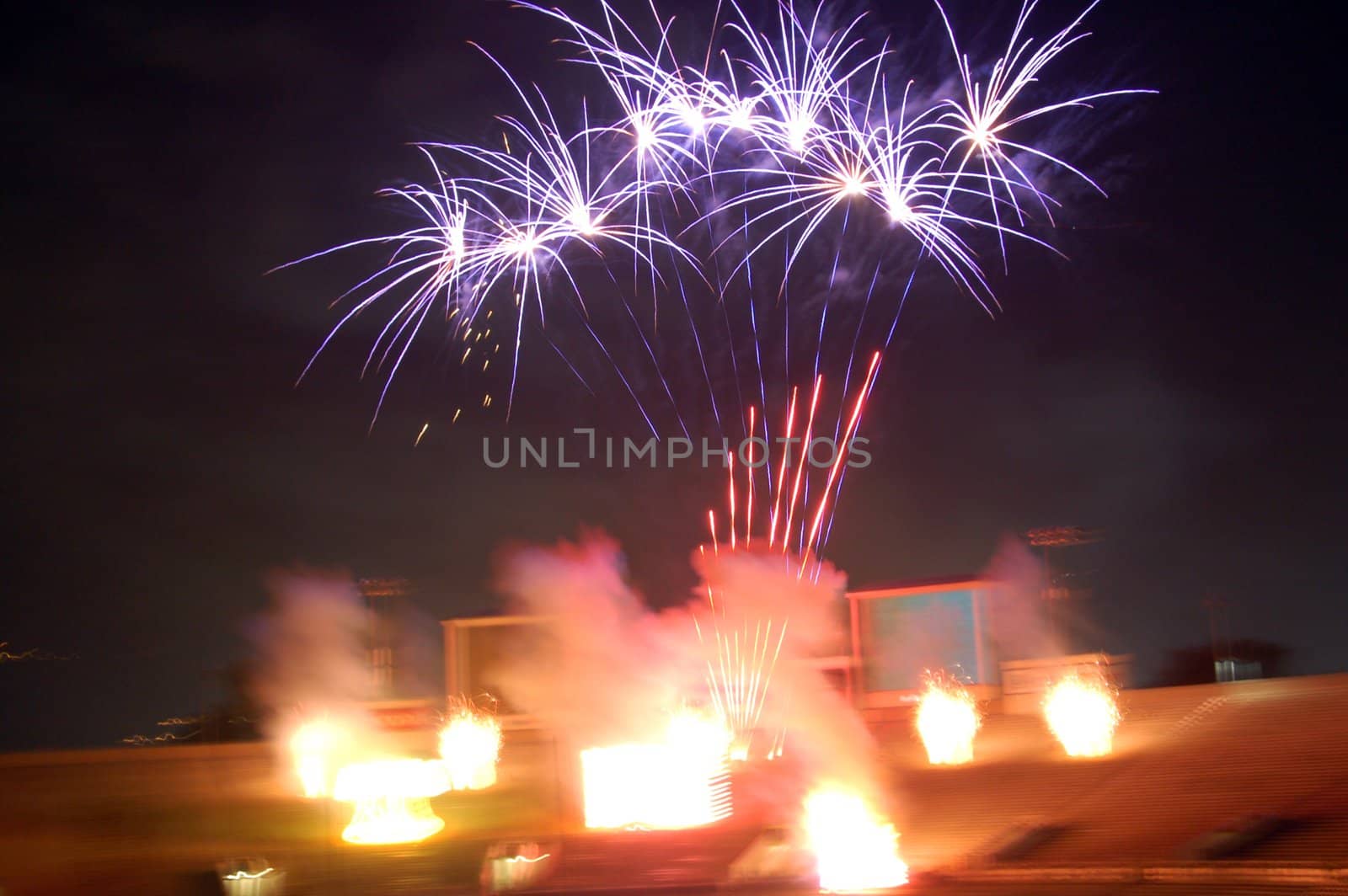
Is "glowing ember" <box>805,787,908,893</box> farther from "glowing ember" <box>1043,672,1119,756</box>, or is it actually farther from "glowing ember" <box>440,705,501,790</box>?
"glowing ember" <box>440,705,501,790</box>

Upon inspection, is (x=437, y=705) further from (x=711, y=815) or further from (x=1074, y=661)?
(x=1074, y=661)

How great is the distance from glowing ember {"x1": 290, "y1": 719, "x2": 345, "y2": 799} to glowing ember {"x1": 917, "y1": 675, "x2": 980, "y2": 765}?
10108mm

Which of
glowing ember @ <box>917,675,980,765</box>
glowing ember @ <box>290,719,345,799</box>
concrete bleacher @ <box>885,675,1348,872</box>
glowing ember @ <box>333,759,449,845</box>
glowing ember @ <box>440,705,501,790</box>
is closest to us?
concrete bleacher @ <box>885,675,1348,872</box>

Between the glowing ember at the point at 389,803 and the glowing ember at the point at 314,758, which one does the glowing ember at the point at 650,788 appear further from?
the glowing ember at the point at 314,758

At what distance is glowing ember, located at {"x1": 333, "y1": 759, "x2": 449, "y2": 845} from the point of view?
18.8 m

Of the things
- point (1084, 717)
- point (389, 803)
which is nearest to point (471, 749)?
point (389, 803)

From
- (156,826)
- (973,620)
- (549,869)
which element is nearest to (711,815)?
(549,869)

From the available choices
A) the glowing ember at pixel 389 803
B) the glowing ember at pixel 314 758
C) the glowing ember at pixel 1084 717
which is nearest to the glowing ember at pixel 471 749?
the glowing ember at pixel 314 758

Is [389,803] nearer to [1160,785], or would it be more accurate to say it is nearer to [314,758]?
[314,758]

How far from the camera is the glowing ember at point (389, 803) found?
18.8 metres

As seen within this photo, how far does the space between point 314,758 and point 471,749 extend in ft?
9.30

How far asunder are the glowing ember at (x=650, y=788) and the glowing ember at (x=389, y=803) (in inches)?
93.8

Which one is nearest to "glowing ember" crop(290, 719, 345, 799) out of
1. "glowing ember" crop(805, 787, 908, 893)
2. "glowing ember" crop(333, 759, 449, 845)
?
"glowing ember" crop(333, 759, 449, 845)

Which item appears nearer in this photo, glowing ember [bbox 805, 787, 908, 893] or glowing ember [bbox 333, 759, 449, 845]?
glowing ember [bbox 805, 787, 908, 893]
